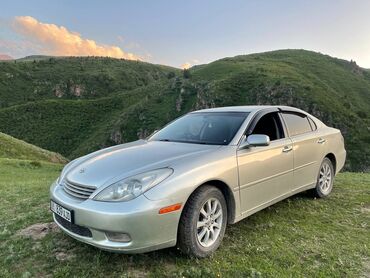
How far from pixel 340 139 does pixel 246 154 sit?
11.2 feet

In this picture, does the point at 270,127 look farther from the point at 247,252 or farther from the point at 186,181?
the point at 186,181

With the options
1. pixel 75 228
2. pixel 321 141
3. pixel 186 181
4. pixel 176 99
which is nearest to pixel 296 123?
pixel 321 141

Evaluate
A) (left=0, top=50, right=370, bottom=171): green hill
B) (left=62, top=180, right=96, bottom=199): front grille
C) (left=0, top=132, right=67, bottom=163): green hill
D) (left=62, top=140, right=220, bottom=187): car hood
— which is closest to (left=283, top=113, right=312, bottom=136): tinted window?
(left=62, top=140, right=220, bottom=187): car hood

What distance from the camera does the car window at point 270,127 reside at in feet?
17.6

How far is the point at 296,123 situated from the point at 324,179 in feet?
4.46

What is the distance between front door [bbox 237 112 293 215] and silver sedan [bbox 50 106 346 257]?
13 millimetres

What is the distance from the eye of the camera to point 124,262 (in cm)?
402

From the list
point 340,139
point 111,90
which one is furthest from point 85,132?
point 340,139

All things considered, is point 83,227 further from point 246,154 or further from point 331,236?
point 331,236

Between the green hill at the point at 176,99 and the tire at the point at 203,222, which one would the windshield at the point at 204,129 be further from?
the green hill at the point at 176,99

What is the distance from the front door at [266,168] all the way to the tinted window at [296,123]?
10.0 inches

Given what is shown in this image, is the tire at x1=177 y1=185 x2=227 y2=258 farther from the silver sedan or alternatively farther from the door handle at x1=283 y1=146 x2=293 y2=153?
the door handle at x1=283 y1=146 x2=293 y2=153

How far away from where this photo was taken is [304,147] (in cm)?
599

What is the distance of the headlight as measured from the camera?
370cm
